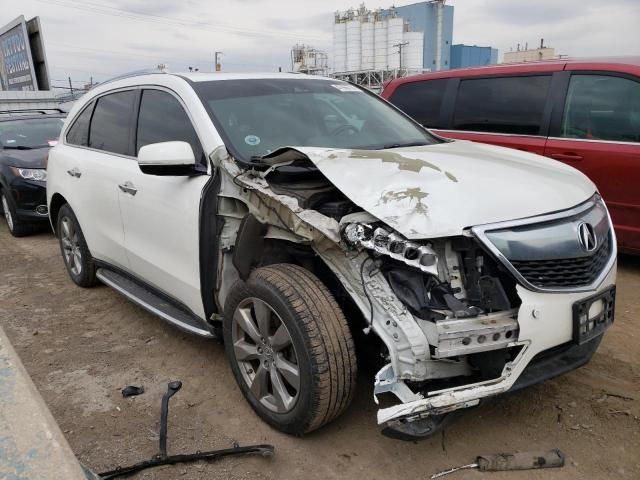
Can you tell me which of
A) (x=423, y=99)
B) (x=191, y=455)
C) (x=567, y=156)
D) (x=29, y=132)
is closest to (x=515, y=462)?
(x=191, y=455)

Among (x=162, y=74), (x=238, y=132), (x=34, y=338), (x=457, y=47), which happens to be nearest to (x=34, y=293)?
(x=34, y=338)

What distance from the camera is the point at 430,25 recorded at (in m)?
49.5

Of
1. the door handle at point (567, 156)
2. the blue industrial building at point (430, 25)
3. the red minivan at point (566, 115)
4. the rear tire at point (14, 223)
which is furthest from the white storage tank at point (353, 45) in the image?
the door handle at point (567, 156)

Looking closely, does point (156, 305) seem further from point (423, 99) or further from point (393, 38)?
point (393, 38)

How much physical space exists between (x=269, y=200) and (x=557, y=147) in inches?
131

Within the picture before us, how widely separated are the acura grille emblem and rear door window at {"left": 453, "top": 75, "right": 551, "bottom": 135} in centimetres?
288

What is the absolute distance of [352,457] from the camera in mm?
2605

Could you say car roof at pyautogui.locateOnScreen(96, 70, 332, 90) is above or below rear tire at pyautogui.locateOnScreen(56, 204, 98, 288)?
above

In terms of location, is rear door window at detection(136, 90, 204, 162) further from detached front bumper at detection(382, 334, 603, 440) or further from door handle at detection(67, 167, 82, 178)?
detached front bumper at detection(382, 334, 603, 440)

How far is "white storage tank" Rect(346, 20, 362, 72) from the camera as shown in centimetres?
4775

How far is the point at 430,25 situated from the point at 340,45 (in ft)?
27.8

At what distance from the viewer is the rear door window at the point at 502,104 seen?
5.11 m

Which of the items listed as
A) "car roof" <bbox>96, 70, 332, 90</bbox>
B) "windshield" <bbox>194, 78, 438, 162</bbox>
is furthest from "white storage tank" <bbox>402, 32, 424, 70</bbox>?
"windshield" <bbox>194, 78, 438, 162</bbox>

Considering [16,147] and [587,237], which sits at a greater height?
[587,237]
